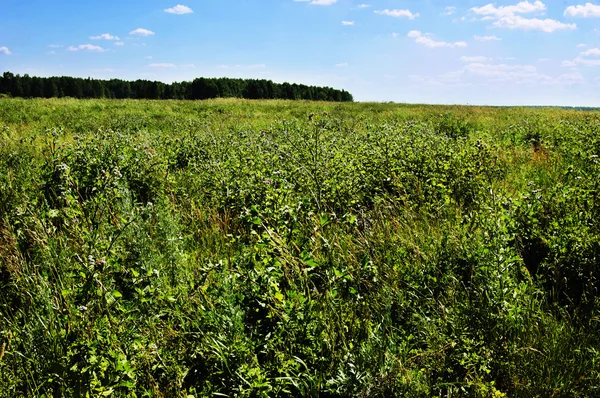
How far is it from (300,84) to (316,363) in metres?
77.6

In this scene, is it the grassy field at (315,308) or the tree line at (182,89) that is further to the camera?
the tree line at (182,89)

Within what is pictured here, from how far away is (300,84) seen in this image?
7625 cm

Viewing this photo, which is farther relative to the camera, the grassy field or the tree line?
the tree line

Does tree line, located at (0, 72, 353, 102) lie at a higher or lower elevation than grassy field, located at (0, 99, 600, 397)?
higher

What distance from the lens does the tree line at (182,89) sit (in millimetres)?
70625

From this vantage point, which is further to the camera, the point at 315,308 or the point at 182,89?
the point at 182,89

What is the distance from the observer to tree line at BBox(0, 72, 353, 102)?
232 feet

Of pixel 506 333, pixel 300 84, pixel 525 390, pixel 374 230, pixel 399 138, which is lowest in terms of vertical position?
pixel 525 390

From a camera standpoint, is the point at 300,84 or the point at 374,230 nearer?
the point at 374,230

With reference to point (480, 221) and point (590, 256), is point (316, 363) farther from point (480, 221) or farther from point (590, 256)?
point (590, 256)

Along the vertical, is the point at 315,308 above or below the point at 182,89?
below

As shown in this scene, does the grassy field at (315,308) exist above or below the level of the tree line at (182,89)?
below

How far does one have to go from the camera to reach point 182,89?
76562 mm

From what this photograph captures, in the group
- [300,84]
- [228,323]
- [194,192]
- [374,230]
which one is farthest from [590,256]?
[300,84]
